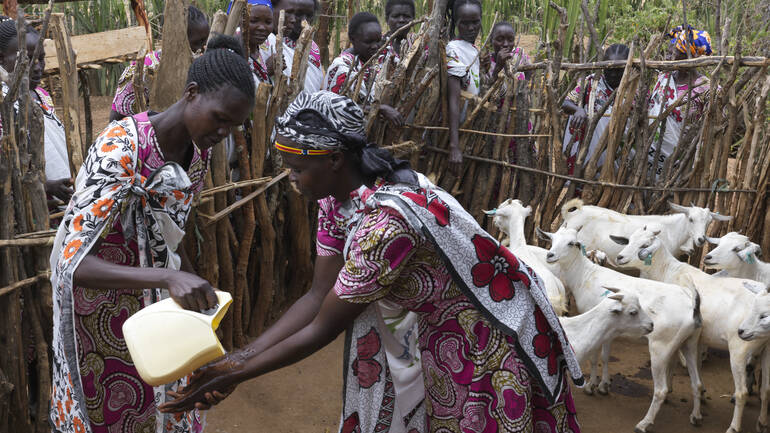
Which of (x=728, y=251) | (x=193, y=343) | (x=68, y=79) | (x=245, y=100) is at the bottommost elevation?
(x=728, y=251)

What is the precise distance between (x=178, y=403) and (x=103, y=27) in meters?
10.4

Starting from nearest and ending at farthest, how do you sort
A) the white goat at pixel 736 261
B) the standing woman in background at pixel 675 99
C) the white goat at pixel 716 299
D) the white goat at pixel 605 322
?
the white goat at pixel 605 322, the white goat at pixel 716 299, the white goat at pixel 736 261, the standing woman in background at pixel 675 99

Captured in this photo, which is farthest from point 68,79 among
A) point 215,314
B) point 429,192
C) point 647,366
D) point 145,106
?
point 647,366

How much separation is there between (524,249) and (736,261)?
134cm

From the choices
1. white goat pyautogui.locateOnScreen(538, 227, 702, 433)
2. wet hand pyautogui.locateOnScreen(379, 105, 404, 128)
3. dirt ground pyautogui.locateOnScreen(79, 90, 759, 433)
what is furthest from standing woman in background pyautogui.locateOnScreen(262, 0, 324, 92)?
white goat pyautogui.locateOnScreen(538, 227, 702, 433)

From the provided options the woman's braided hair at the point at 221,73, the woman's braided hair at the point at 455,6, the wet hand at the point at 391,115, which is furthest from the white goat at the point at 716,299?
the woman's braided hair at the point at 221,73

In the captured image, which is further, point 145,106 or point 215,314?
point 145,106

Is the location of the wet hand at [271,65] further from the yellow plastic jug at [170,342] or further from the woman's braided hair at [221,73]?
the yellow plastic jug at [170,342]

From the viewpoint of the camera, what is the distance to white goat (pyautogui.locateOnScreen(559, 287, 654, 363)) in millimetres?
3691

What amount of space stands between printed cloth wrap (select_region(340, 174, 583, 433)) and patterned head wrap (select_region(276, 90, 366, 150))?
176 millimetres

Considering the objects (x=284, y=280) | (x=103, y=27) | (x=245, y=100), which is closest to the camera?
(x=245, y=100)

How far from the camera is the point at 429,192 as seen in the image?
1.95 meters

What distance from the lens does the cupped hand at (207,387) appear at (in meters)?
1.91

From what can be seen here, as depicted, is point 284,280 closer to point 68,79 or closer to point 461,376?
point 68,79
